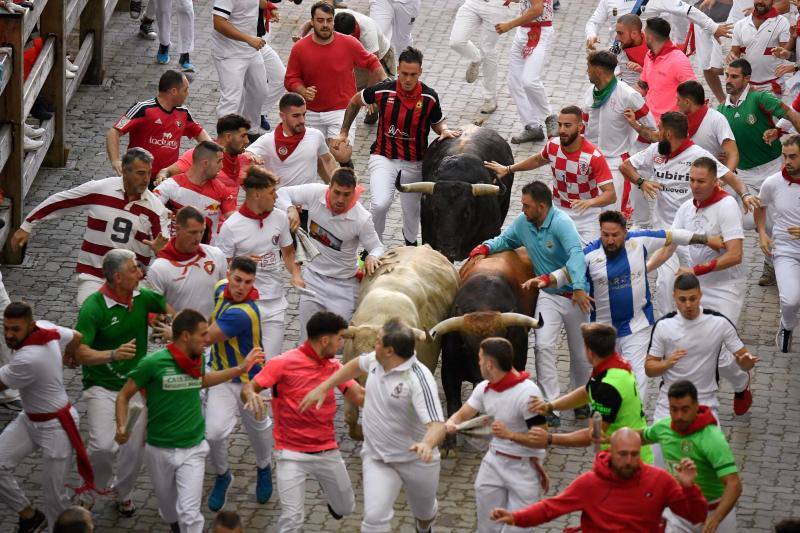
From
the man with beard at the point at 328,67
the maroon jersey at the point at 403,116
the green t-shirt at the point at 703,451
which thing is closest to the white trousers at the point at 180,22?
the man with beard at the point at 328,67

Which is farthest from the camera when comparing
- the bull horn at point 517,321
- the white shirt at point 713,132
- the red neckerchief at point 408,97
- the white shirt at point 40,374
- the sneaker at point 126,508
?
the red neckerchief at point 408,97

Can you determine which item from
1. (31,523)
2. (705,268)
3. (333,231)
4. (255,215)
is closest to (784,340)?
(705,268)

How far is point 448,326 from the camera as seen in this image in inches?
473

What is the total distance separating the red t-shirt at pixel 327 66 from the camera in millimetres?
16375

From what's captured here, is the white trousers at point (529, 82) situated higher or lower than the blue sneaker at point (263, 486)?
higher

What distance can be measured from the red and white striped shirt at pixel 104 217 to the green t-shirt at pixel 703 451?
15.5 feet

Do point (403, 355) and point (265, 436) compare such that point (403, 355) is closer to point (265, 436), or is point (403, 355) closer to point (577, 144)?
point (265, 436)

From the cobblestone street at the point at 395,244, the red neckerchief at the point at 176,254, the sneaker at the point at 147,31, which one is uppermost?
the red neckerchief at the point at 176,254

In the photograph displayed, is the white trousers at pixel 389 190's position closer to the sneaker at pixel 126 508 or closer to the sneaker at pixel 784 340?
the sneaker at pixel 784 340

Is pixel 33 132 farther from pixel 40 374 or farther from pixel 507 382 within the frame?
pixel 507 382

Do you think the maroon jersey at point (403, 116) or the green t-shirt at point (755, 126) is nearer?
the maroon jersey at point (403, 116)

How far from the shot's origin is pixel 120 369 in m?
11.4

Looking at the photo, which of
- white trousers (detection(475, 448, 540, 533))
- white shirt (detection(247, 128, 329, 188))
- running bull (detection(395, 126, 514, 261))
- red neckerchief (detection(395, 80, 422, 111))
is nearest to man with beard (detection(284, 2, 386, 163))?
red neckerchief (detection(395, 80, 422, 111))

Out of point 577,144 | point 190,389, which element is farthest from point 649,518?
point 577,144
